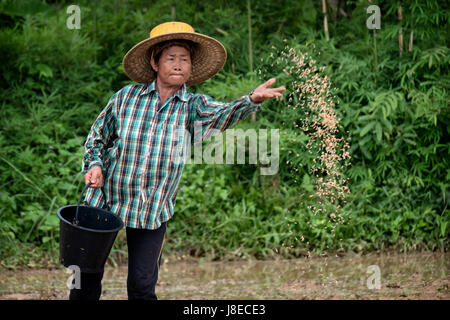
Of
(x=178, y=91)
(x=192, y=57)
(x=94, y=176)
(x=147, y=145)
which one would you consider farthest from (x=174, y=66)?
(x=94, y=176)

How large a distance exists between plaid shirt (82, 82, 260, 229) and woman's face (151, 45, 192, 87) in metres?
0.06

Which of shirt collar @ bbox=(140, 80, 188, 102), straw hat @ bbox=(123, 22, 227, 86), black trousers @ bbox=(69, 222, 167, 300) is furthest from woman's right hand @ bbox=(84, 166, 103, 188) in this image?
straw hat @ bbox=(123, 22, 227, 86)

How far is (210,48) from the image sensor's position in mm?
3082

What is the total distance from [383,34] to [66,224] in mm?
4347

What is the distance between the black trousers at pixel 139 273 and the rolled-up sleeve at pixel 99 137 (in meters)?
0.34

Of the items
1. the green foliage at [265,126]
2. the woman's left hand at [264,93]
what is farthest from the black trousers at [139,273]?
the green foliage at [265,126]

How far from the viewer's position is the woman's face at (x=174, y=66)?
9.63 ft

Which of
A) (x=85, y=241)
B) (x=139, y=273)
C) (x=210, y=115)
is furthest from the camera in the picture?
(x=210, y=115)

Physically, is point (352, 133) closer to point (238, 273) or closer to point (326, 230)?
point (326, 230)

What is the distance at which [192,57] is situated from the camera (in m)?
3.18

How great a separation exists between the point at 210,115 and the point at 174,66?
26 centimetres

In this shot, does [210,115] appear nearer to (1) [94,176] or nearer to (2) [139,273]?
(1) [94,176]

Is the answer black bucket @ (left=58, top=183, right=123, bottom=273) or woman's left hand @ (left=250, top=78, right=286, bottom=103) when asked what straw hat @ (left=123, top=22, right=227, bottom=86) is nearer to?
woman's left hand @ (left=250, top=78, right=286, bottom=103)

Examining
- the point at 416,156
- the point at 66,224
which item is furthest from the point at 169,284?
the point at 416,156
